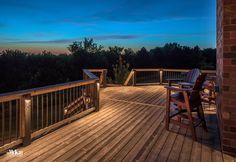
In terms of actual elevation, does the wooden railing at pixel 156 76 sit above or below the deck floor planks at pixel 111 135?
above

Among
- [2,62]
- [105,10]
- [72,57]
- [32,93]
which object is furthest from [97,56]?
[32,93]

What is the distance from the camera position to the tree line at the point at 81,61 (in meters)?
12.1

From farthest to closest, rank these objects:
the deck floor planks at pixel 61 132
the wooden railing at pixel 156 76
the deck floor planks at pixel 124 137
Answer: the wooden railing at pixel 156 76
the deck floor planks at pixel 61 132
the deck floor planks at pixel 124 137

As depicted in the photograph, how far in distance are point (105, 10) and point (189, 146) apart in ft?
44.4

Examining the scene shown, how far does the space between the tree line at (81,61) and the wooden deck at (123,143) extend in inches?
280

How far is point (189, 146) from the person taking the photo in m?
3.05

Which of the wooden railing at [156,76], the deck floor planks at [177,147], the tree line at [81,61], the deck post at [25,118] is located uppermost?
the tree line at [81,61]

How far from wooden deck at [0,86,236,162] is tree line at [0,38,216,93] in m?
7.10

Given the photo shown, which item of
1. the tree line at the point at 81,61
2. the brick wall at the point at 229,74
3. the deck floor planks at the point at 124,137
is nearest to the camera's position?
the brick wall at the point at 229,74

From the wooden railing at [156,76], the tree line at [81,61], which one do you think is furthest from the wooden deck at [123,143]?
the tree line at [81,61]

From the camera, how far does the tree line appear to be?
12094 mm

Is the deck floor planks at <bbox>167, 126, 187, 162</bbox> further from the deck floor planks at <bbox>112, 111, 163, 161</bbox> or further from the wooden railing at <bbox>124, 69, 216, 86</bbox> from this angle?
the wooden railing at <bbox>124, 69, 216, 86</bbox>

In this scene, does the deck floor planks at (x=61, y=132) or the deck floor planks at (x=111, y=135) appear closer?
the deck floor planks at (x=111, y=135)

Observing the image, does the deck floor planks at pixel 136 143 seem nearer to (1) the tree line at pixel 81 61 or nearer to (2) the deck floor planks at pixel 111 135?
(2) the deck floor planks at pixel 111 135
